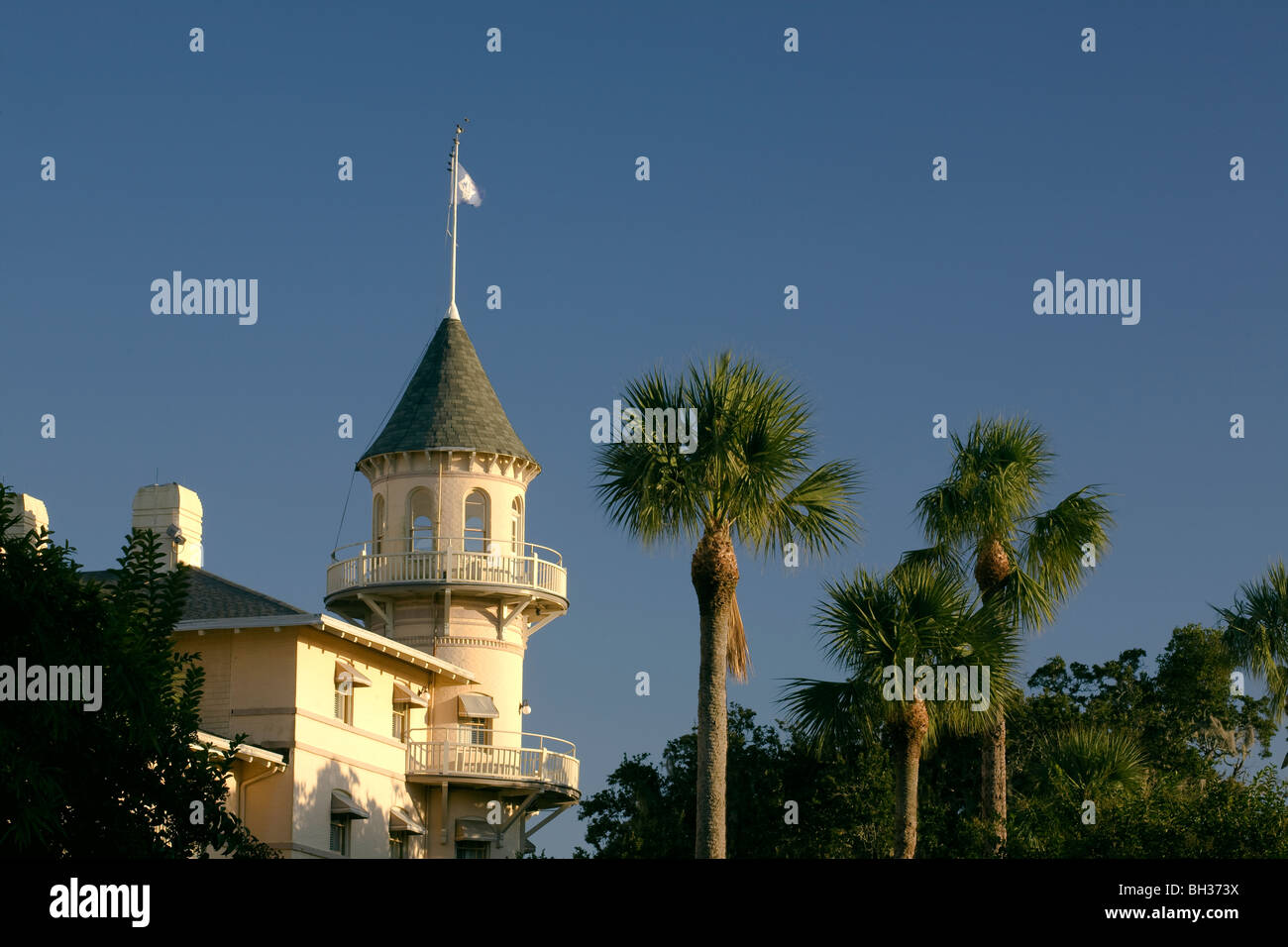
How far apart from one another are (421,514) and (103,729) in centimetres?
3312

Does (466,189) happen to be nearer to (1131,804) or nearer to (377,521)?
(377,521)

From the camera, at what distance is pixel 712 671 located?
33.8 m

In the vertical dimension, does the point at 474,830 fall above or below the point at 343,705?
below

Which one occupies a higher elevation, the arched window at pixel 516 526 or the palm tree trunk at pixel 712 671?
the arched window at pixel 516 526

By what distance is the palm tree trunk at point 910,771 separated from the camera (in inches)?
1438

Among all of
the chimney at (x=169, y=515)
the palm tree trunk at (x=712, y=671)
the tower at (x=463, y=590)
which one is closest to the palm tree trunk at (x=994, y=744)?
the palm tree trunk at (x=712, y=671)

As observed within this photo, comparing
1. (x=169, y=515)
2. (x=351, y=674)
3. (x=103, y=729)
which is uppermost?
(x=169, y=515)

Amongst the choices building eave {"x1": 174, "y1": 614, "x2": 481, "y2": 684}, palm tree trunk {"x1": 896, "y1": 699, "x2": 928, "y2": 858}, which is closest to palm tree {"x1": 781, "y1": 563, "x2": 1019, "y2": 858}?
palm tree trunk {"x1": 896, "y1": 699, "x2": 928, "y2": 858}

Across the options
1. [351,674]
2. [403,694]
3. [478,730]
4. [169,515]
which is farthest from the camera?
[478,730]

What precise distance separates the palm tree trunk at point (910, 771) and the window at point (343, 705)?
14529 millimetres

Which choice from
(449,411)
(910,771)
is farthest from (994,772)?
(449,411)

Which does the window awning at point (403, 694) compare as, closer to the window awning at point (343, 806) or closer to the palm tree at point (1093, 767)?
the window awning at point (343, 806)
